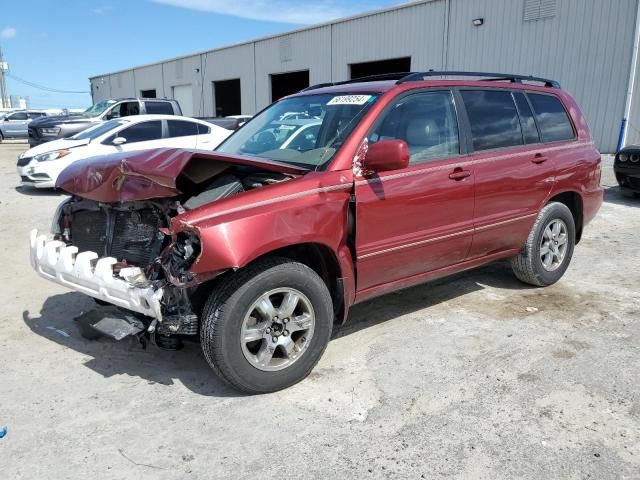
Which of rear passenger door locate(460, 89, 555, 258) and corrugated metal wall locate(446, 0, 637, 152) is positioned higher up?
corrugated metal wall locate(446, 0, 637, 152)

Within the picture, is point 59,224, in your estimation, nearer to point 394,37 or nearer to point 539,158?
point 539,158

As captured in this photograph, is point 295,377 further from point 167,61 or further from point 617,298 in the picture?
point 167,61

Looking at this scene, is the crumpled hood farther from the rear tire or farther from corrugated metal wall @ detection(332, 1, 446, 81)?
corrugated metal wall @ detection(332, 1, 446, 81)

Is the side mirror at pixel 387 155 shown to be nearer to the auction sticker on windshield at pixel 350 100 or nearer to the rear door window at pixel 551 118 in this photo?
the auction sticker on windshield at pixel 350 100

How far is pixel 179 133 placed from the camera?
466 inches

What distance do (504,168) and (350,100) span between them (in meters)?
1.44

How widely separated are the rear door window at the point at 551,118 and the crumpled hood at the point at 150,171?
8.77ft

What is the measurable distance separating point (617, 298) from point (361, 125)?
121 inches

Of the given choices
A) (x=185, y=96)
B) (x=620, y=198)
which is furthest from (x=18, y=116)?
(x=620, y=198)

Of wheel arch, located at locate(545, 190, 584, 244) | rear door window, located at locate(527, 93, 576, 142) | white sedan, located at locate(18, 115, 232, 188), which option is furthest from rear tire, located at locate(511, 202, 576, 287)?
white sedan, located at locate(18, 115, 232, 188)

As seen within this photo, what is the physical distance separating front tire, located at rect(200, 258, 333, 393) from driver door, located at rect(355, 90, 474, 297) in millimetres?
483

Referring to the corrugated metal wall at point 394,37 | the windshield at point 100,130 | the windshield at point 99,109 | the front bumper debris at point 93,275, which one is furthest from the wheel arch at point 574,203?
the windshield at point 99,109

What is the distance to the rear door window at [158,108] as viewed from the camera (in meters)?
16.4

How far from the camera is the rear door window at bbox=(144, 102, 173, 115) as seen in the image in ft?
53.9
